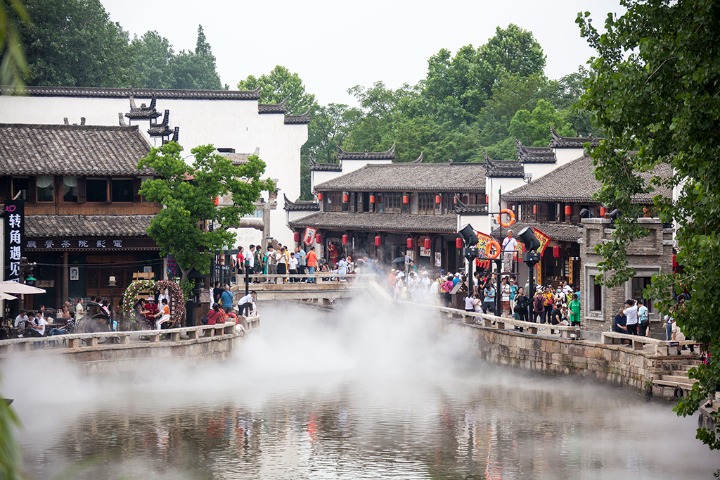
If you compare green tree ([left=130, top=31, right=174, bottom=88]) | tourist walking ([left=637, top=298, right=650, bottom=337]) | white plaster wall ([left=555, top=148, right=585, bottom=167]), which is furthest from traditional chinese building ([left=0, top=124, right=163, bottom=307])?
green tree ([left=130, top=31, right=174, bottom=88])

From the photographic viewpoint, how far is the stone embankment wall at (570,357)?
34.5 m

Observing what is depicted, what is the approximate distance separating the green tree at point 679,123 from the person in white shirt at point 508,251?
828 inches

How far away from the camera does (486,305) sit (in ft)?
154

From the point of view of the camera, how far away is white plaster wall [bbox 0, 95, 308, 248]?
238 feet

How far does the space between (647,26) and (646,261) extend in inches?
644

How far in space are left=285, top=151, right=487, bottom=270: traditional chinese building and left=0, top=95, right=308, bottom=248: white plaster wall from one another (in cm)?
321

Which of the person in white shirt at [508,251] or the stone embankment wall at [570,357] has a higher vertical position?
the person in white shirt at [508,251]

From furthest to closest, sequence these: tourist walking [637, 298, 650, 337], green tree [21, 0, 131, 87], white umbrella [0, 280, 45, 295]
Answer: green tree [21, 0, 131, 87] < tourist walking [637, 298, 650, 337] < white umbrella [0, 280, 45, 295]

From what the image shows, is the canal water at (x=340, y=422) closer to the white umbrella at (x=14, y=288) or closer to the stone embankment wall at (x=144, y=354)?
the stone embankment wall at (x=144, y=354)

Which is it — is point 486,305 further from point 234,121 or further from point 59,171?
point 234,121

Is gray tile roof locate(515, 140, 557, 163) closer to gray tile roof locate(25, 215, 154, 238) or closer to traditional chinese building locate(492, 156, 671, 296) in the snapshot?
traditional chinese building locate(492, 156, 671, 296)

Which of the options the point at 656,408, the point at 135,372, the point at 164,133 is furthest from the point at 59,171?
the point at 656,408

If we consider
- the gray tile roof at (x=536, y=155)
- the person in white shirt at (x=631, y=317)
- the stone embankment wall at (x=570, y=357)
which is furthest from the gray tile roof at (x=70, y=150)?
the gray tile roof at (x=536, y=155)

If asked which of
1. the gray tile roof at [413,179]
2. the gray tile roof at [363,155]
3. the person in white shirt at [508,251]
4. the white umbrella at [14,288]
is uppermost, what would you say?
the gray tile roof at [363,155]
